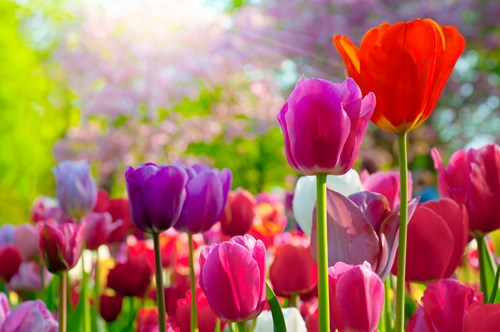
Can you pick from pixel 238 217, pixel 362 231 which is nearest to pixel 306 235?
pixel 238 217

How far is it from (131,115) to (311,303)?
30.9ft

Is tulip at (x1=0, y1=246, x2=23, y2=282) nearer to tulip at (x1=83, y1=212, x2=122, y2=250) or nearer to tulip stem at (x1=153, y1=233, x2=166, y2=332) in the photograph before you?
tulip at (x1=83, y1=212, x2=122, y2=250)

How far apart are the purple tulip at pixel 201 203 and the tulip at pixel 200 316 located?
0.10m

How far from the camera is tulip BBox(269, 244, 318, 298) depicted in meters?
1.09

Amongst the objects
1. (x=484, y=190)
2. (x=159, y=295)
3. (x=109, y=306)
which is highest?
(x=484, y=190)

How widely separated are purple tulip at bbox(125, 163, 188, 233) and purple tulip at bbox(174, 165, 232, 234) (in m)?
0.10

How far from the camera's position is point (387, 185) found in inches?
36.4

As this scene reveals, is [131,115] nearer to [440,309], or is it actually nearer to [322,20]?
[322,20]

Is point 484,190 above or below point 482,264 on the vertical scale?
above

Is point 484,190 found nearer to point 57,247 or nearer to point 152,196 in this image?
point 152,196

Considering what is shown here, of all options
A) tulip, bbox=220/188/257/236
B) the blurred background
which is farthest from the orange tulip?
the blurred background

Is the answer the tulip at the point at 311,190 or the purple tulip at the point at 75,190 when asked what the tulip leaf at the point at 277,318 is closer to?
the tulip at the point at 311,190

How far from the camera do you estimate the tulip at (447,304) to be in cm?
67

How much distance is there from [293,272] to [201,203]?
21 centimetres
